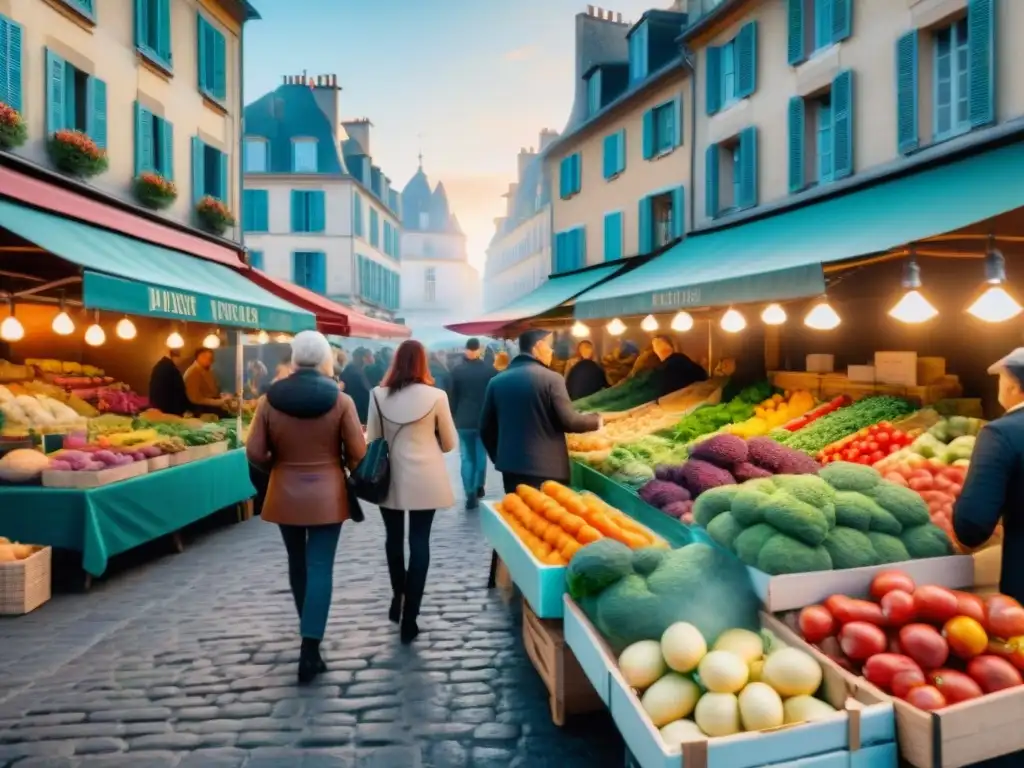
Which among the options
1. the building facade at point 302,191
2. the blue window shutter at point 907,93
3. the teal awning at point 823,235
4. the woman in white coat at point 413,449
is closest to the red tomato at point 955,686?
the woman in white coat at point 413,449

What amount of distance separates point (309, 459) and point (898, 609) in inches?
125

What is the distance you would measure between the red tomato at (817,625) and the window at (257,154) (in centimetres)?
3330

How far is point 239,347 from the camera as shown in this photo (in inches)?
432

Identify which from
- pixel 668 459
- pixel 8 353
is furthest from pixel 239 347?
pixel 668 459

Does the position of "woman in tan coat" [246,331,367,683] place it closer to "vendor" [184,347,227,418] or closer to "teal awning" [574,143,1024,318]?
"teal awning" [574,143,1024,318]

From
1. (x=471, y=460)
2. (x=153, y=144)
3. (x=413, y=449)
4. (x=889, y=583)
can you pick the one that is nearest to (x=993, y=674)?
(x=889, y=583)

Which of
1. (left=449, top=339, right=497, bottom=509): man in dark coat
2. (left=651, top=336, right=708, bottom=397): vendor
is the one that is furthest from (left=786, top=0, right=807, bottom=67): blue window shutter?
(left=449, top=339, right=497, bottom=509): man in dark coat

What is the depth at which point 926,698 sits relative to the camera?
108 inches

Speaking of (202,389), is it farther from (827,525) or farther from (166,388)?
(827,525)

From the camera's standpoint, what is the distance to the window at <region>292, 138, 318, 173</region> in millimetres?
32875

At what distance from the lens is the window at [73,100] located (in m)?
10.1

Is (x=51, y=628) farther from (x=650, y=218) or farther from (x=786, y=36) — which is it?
(x=650, y=218)

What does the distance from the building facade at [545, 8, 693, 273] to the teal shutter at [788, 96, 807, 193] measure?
3.55 meters

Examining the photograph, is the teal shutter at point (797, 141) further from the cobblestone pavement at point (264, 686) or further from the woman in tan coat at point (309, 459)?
the woman in tan coat at point (309, 459)
